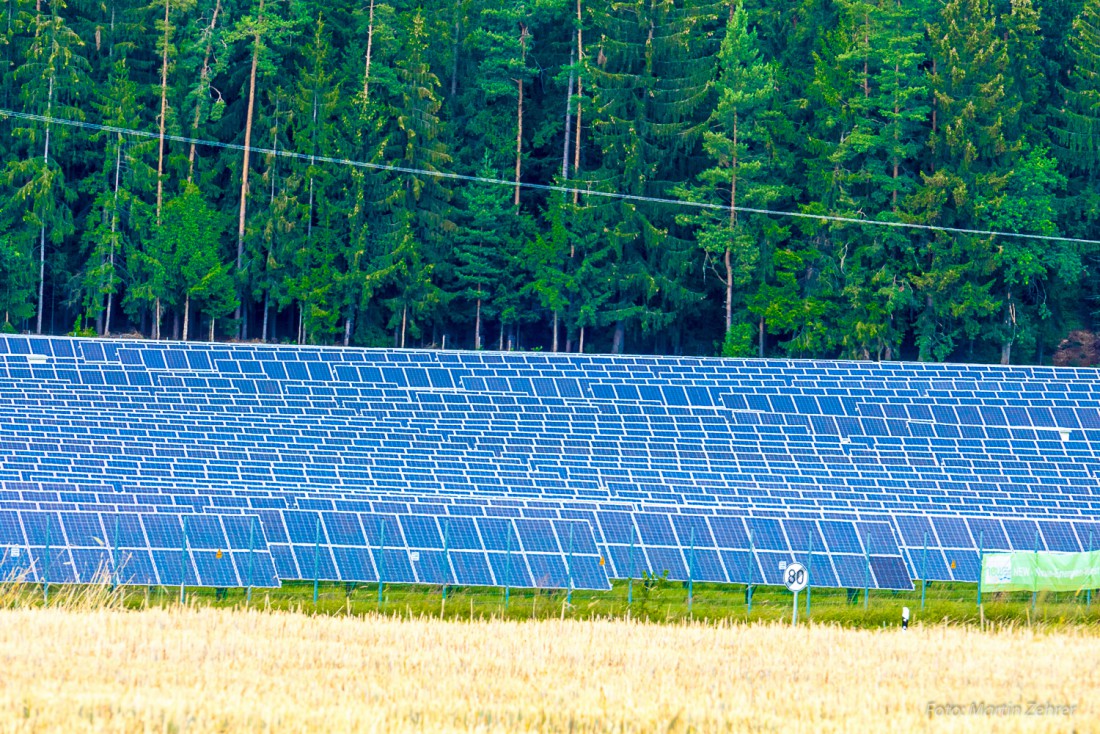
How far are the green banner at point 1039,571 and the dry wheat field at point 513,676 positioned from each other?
3154 mm

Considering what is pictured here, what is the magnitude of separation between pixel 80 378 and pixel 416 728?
91.0ft

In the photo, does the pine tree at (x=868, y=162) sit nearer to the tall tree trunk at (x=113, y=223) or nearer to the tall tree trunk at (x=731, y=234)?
the tall tree trunk at (x=731, y=234)

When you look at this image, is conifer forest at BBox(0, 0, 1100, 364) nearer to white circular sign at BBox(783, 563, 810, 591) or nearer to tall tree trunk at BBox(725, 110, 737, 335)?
tall tree trunk at BBox(725, 110, 737, 335)

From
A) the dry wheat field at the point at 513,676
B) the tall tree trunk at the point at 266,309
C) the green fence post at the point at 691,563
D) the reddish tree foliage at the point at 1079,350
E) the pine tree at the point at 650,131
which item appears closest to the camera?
the dry wheat field at the point at 513,676

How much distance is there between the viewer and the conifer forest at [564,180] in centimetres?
Answer: 6475

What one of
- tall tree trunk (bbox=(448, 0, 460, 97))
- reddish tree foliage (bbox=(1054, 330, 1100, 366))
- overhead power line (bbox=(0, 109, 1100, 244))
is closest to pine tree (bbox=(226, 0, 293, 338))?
overhead power line (bbox=(0, 109, 1100, 244))

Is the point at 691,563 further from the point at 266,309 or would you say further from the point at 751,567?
the point at 266,309

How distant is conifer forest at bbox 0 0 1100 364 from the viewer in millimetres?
64750

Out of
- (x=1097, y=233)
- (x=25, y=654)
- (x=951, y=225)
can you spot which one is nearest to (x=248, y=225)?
(x=951, y=225)

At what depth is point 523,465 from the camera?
34.9m

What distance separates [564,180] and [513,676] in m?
52.3

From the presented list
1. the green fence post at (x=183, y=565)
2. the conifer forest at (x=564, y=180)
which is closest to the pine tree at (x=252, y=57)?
the conifer forest at (x=564, y=180)

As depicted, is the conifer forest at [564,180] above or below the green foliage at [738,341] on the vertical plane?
above

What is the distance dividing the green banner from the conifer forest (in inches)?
1497
